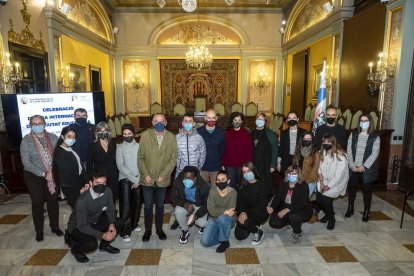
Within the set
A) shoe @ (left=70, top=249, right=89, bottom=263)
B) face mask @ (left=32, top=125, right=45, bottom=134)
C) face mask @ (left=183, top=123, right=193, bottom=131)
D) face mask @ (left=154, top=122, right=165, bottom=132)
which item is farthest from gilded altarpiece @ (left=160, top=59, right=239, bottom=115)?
shoe @ (left=70, top=249, right=89, bottom=263)

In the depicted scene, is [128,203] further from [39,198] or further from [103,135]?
[39,198]

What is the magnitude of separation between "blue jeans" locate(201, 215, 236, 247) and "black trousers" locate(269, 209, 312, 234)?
0.66 m

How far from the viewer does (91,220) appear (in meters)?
3.37

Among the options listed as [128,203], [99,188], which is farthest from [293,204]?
[99,188]

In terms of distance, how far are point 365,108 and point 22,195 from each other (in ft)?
25.5

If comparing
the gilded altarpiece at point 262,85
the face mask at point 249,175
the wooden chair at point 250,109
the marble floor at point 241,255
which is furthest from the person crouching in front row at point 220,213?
the gilded altarpiece at point 262,85

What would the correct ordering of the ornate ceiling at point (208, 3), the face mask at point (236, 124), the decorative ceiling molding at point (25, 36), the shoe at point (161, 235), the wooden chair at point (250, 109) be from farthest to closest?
the wooden chair at point (250, 109) < the ornate ceiling at point (208, 3) < the decorative ceiling molding at point (25, 36) < the face mask at point (236, 124) < the shoe at point (161, 235)

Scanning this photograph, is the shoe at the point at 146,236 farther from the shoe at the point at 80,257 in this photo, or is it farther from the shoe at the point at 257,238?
the shoe at the point at 257,238

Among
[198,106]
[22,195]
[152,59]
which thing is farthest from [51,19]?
[198,106]

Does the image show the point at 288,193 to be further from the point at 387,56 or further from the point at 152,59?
the point at 152,59

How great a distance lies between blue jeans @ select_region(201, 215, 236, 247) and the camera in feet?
11.9

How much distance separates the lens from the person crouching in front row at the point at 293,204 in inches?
150

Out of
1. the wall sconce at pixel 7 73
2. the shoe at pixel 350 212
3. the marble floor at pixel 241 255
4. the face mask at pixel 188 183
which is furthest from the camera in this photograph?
the wall sconce at pixel 7 73

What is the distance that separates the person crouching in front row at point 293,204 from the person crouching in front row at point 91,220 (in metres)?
2.08
